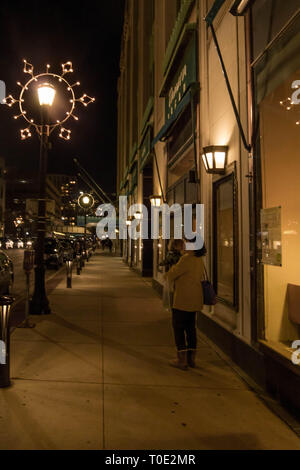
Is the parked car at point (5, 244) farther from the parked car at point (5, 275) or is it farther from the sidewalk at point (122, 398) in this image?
the sidewalk at point (122, 398)

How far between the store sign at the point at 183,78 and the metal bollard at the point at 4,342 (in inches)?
248

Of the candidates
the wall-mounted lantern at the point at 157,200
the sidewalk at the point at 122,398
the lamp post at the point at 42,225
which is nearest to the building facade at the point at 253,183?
the sidewalk at the point at 122,398

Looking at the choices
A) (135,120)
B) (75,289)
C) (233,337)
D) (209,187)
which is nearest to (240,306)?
(233,337)

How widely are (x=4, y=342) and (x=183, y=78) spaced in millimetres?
7657

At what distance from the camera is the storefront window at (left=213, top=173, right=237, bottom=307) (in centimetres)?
648

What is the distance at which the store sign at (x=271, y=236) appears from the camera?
4793 millimetres

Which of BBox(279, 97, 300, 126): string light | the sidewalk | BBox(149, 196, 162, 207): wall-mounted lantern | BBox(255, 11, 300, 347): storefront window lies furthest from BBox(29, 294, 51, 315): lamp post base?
BBox(279, 97, 300, 126): string light

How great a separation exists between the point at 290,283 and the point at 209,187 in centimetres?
317

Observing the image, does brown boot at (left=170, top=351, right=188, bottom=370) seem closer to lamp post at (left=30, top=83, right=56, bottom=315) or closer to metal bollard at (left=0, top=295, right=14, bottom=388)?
metal bollard at (left=0, top=295, right=14, bottom=388)

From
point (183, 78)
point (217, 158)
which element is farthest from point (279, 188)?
point (183, 78)

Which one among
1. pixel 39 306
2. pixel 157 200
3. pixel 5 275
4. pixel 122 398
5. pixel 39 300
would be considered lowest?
pixel 122 398

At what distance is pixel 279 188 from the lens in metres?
5.29

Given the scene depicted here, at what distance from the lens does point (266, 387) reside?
4.89m

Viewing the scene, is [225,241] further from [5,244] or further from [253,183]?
[5,244]
